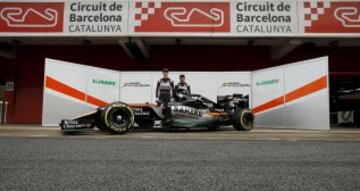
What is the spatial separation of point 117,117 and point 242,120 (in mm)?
2716

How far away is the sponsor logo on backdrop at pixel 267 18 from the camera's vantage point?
26.2ft

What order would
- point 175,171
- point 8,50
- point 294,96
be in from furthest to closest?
point 8,50 < point 294,96 < point 175,171

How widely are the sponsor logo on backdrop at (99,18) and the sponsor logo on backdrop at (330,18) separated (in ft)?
17.9

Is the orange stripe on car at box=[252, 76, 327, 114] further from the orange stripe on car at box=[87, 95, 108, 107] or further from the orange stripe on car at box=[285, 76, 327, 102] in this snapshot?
the orange stripe on car at box=[87, 95, 108, 107]

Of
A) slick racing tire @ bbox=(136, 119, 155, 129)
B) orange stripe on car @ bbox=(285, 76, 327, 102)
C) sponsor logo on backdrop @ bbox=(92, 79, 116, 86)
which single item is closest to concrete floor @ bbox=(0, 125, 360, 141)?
slick racing tire @ bbox=(136, 119, 155, 129)

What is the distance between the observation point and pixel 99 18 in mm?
8055

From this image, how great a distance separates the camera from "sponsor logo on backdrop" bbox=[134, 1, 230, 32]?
8055 mm

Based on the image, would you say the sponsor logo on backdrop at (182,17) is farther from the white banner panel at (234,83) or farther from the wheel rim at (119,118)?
the wheel rim at (119,118)

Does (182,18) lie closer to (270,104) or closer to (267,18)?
(267,18)

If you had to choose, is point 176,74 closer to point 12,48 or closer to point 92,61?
point 92,61

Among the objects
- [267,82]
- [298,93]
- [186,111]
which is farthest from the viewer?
[267,82]

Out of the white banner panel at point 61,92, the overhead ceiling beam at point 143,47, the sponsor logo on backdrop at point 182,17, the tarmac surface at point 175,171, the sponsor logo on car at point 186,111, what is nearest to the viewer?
the tarmac surface at point 175,171

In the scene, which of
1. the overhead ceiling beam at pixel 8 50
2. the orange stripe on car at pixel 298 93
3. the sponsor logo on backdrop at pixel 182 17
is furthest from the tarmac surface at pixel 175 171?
the overhead ceiling beam at pixel 8 50

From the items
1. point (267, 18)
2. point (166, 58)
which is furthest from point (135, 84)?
Answer: point (267, 18)
